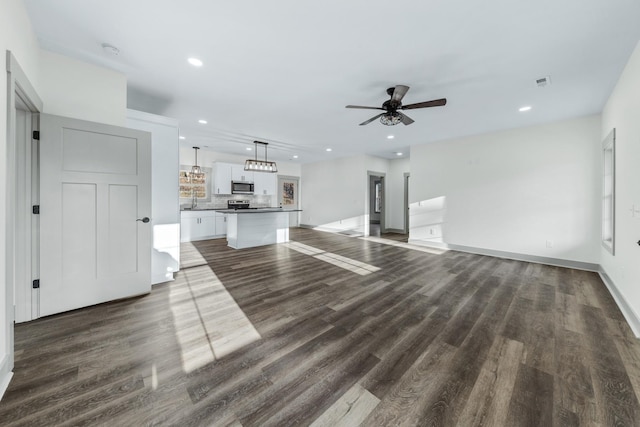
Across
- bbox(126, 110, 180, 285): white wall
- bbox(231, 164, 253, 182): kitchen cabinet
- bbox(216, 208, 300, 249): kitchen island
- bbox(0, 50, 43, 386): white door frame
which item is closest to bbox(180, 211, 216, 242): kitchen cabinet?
bbox(216, 208, 300, 249): kitchen island

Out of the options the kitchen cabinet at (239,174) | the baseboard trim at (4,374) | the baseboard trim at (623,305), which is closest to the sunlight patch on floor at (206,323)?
the baseboard trim at (4,374)

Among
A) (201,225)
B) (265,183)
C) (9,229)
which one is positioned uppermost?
(265,183)

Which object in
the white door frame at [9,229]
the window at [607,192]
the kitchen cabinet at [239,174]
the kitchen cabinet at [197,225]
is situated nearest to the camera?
the white door frame at [9,229]

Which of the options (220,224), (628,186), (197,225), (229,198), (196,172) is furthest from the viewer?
(229,198)

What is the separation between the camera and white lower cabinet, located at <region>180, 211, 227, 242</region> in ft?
21.9

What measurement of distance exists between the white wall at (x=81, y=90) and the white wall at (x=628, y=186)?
547cm

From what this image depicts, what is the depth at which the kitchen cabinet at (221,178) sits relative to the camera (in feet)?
24.3

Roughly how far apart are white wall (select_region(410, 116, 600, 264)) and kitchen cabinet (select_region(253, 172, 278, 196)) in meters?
4.93

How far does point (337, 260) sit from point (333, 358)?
297 cm

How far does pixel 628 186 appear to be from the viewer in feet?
8.68

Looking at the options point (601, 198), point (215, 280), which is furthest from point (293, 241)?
Answer: point (601, 198)

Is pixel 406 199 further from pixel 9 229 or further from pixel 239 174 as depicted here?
pixel 9 229

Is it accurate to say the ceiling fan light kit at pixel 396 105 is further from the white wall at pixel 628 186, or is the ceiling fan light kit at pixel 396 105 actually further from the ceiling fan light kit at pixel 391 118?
the white wall at pixel 628 186

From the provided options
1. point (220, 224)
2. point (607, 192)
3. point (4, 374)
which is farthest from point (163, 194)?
point (607, 192)
